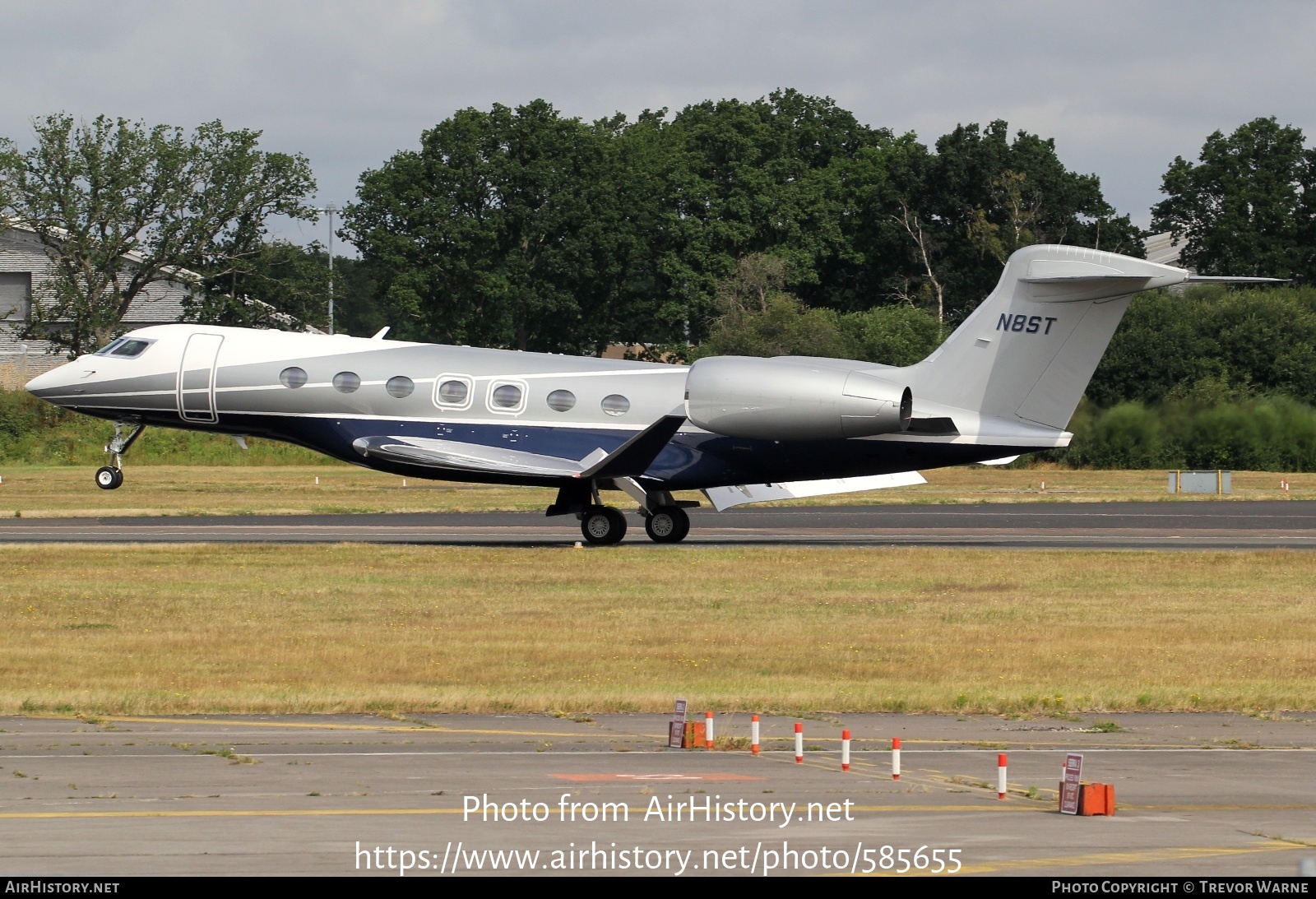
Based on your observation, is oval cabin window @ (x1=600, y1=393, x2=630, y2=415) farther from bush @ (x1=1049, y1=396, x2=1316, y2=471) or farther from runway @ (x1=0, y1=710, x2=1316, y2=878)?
bush @ (x1=1049, y1=396, x2=1316, y2=471)

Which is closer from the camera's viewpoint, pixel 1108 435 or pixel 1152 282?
pixel 1152 282

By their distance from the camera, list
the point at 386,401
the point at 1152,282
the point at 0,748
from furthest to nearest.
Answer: the point at 386,401, the point at 1152,282, the point at 0,748

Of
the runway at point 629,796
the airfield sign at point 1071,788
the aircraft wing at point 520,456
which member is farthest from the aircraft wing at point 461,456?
the airfield sign at point 1071,788

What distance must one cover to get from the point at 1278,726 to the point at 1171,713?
1.16 m

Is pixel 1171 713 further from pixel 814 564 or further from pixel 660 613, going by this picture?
pixel 814 564

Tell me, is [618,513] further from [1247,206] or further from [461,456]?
[1247,206]

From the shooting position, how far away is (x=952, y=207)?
3900 inches

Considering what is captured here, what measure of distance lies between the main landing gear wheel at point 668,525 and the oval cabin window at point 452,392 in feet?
16.2

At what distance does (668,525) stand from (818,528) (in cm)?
653

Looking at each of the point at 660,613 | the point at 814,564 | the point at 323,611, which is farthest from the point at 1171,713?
the point at 814,564

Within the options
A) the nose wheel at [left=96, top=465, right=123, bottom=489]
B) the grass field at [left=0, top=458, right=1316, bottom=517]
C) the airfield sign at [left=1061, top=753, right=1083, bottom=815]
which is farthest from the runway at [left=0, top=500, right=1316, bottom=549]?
the airfield sign at [left=1061, top=753, right=1083, bottom=815]

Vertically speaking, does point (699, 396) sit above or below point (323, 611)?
above

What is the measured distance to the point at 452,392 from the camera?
1318 inches

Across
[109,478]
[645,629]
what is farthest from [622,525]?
[645,629]
